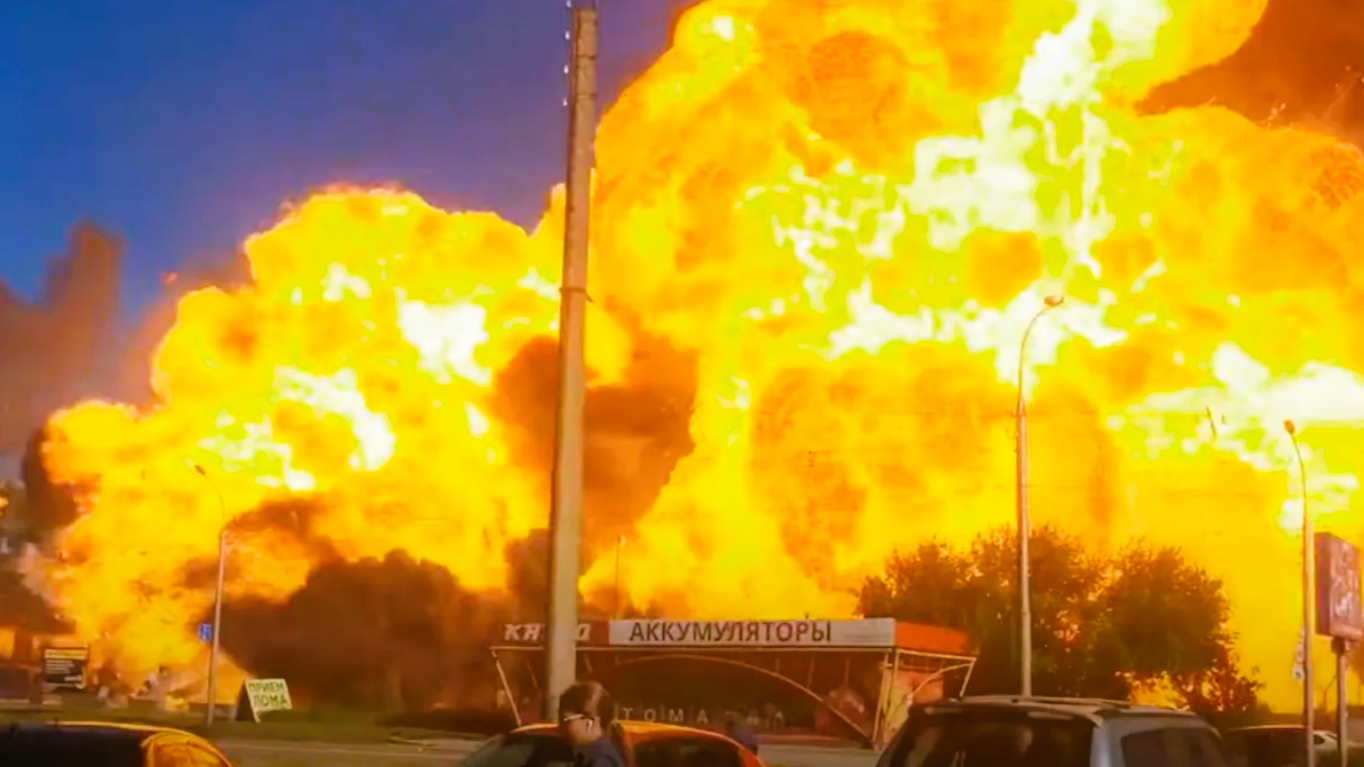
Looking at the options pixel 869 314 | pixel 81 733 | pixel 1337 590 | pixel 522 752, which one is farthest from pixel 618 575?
pixel 81 733

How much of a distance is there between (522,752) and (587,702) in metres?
2.61

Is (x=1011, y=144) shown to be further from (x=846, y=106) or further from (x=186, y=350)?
(x=186, y=350)

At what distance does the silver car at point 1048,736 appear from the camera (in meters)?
9.64

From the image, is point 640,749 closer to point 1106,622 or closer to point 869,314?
point 869,314

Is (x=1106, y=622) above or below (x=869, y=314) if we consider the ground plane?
below

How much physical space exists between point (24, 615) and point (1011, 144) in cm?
4728

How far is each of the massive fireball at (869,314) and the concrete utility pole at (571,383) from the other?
42.1 metres

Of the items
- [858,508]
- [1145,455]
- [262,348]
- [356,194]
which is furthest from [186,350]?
[1145,455]

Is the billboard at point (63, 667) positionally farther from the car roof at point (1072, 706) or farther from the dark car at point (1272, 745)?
the car roof at point (1072, 706)

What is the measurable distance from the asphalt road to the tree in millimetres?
11466

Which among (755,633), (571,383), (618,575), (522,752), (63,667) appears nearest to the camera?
(522,752)

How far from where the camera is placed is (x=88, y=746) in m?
9.91

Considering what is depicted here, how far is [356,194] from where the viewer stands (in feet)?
194

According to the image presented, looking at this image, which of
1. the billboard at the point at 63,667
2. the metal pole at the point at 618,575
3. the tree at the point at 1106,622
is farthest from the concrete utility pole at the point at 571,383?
the billboard at the point at 63,667
